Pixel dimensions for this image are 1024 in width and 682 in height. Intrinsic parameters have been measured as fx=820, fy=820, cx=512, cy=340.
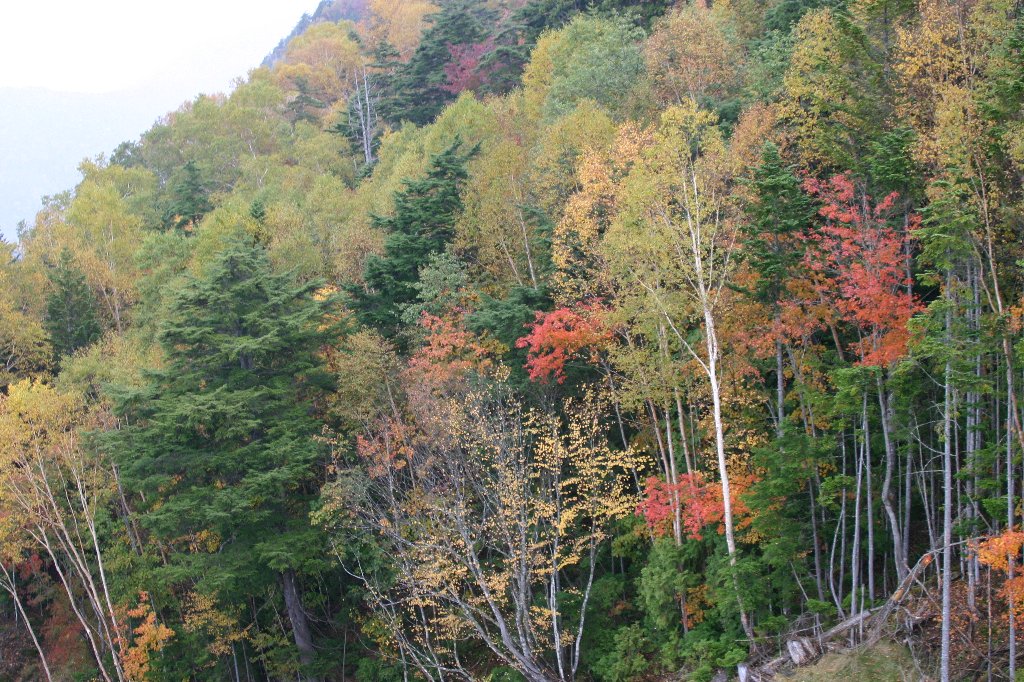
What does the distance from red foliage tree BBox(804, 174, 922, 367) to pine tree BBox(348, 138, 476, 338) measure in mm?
12486

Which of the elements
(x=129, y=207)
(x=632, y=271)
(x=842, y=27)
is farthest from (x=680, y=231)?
(x=129, y=207)

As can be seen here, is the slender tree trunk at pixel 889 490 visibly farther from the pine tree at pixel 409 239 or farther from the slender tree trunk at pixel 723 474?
the pine tree at pixel 409 239

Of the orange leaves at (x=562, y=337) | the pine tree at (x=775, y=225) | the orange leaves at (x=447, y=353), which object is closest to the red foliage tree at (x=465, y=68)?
the orange leaves at (x=447, y=353)

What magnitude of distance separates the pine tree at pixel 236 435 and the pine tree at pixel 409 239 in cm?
170

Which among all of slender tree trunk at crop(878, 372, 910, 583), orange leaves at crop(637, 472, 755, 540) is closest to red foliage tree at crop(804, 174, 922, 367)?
slender tree trunk at crop(878, 372, 910, 583)

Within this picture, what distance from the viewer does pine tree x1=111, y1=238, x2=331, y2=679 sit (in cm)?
2209

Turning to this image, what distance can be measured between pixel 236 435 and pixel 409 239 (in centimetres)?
809

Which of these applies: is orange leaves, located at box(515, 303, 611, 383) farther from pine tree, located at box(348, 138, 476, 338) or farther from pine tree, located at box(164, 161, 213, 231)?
pine tree, located at box(164, 161, 213, 231)

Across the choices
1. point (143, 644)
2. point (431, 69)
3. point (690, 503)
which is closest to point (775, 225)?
point (690, 503)

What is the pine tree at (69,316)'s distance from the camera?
3578 cm

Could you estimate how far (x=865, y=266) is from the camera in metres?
A: 15.7

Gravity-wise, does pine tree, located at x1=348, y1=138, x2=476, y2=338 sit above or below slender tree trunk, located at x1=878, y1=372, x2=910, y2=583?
above

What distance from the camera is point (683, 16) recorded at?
93.9 feet

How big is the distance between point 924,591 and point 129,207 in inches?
1809
